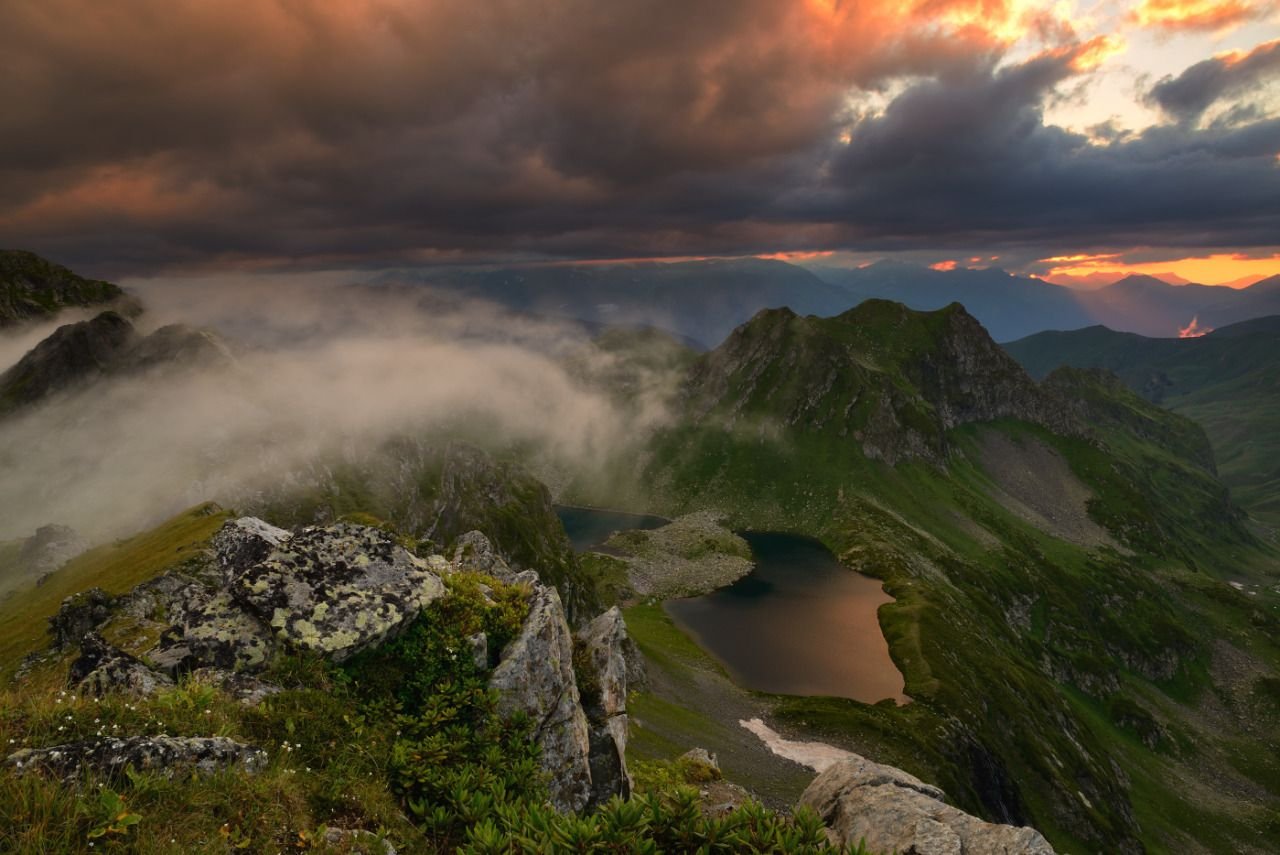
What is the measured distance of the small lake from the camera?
115625 millimetres

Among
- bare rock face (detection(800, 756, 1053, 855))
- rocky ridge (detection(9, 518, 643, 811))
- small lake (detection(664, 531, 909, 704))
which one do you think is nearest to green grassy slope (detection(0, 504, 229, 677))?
rocky ridge (detection(9, 518, 643, 811))

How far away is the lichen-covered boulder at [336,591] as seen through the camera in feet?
55.4

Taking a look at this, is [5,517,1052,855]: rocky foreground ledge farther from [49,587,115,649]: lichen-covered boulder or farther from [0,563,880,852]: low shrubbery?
[49,587,115,649]: lichen-covered boulder

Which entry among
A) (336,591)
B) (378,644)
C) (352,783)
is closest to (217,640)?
(336,591)

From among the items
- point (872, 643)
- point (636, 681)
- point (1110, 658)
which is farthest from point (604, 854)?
point (1110, 658)

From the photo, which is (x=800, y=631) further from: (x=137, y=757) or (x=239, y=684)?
(x=137, y=757)

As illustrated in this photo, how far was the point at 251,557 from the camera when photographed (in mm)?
20469

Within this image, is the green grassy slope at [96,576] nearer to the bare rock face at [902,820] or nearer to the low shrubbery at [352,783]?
the low shrubbery at [352,783]

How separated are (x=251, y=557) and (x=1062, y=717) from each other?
160 meters

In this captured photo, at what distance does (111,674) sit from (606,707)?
52.6 ft

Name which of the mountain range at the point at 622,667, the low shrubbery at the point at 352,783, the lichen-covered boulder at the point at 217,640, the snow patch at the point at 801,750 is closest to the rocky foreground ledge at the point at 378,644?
the lichen-covered boulder at the point at 217,640

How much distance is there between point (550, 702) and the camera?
62.9 feet

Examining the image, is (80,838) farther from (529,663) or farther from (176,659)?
(529,663)

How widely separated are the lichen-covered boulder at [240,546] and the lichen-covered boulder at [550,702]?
955 cm
